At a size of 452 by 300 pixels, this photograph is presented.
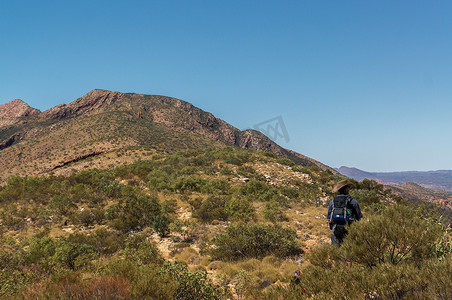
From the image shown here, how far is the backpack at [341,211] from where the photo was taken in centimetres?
531

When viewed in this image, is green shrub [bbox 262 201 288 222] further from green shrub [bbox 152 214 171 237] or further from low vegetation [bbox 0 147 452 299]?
green shrub [bbox 152 214 171 237]

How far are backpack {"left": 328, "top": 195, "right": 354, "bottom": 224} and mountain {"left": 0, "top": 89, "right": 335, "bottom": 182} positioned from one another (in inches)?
1703

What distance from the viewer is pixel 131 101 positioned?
94.2m

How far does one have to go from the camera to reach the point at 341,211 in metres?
5.39

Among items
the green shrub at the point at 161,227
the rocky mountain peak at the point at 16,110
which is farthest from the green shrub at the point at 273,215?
the rocky mountain peak at the point at 16,110

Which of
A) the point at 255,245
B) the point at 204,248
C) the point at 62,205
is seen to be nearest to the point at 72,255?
the point at 204,248

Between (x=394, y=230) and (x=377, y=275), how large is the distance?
4.38ft

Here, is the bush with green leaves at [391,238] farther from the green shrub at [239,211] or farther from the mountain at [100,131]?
the mountain at [100,131]

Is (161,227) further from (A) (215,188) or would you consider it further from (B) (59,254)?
(A) (215,188)

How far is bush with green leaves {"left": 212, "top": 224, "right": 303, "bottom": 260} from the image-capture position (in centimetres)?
820

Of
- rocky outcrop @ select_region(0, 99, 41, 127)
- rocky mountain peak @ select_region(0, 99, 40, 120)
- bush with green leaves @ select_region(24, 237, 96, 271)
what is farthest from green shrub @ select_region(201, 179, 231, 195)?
rocky mountain peak @ select_region(0, 99, 40, 120)

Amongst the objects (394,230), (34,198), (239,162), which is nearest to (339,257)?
(394,230)

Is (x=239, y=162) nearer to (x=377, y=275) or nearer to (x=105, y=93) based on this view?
(x=377, y=275)

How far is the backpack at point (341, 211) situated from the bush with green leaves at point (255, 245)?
10.7ft
